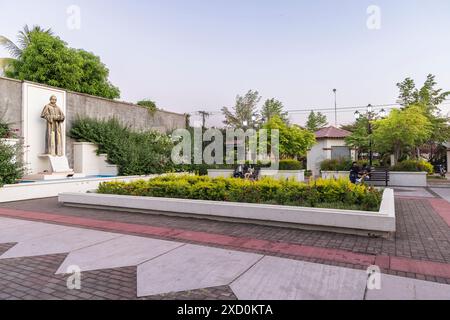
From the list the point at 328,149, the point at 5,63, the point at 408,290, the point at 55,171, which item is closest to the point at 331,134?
the point at 328,149

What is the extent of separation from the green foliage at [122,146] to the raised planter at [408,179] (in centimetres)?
1293

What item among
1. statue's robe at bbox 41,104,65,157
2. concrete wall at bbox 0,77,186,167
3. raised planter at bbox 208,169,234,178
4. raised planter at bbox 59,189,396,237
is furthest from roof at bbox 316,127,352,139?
statue's robe at bbox 41,104,65,157

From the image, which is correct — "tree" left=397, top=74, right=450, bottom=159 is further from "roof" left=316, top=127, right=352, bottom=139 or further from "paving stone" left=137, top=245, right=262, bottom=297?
"paving stone" left=137, top=245, right=262, bottom=297

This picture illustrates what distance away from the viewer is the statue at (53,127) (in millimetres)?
13891

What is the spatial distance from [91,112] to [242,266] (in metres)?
15.9

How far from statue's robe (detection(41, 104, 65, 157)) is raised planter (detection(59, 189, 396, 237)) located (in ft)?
21.8

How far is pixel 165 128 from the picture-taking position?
77.2 ft

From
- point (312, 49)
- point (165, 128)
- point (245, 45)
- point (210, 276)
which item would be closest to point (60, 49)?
point (165, 128)

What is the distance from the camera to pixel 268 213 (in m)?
6.53

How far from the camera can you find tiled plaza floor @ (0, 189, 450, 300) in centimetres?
337

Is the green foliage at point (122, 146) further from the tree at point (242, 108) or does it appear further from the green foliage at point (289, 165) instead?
the tree at point (242, 108)

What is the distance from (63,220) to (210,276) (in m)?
5.29
